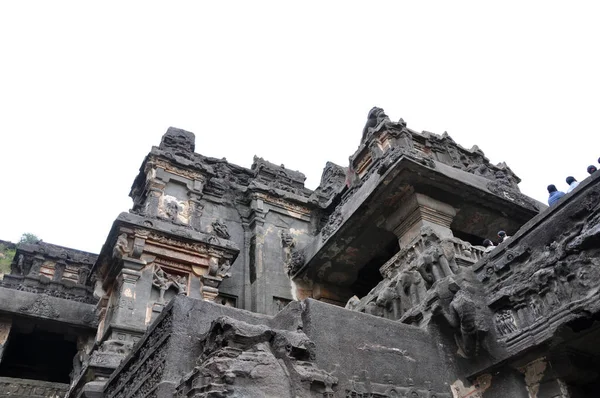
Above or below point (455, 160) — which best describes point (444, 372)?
below

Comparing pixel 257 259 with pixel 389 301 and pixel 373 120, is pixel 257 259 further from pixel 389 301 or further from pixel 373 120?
pixel 389 301

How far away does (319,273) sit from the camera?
1234 cm

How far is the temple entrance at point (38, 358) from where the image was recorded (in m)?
15.0

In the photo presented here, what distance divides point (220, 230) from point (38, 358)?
808 cm

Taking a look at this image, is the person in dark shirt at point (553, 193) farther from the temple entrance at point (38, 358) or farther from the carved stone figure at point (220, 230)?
the temple entrance at point (38, 358)

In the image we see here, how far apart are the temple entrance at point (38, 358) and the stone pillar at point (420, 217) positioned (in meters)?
10.8

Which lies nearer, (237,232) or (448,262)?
(448,262)

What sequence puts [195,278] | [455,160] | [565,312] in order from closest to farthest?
[565,312]
[195,278]
[455,160]

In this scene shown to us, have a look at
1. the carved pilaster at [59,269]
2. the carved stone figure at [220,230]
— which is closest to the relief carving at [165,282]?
the carved stone figure at [220,230]

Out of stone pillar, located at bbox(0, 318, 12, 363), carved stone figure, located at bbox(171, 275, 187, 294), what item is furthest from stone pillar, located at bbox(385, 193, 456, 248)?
stone pillar, located at bbox(0, 318, 12, 363)

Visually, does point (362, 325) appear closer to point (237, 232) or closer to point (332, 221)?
point (332, 221)

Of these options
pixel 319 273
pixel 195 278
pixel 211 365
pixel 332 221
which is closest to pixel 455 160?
pixel 332 221

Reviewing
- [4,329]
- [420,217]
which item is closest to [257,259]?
[420,217]

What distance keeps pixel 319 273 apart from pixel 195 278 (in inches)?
125
